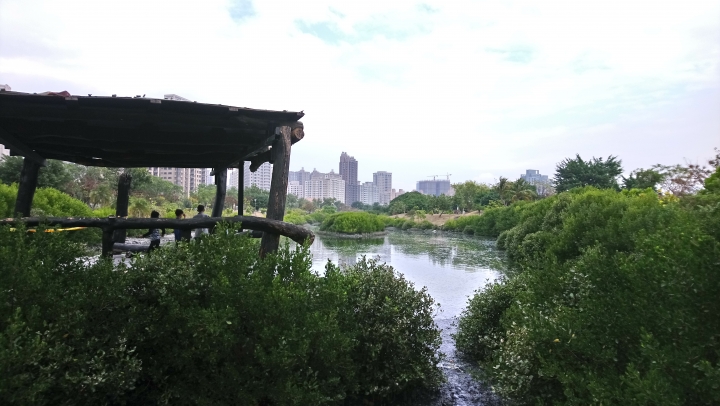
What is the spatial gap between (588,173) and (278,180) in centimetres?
4323

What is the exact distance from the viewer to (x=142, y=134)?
5527 mm

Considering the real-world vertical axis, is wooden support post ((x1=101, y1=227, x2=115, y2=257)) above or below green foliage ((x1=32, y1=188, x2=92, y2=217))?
below

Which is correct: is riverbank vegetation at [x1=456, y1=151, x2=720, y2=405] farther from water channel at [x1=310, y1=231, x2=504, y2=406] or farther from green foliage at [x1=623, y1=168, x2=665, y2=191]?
green foliage at [x1=623, y1=168, x2=665, y2=191]

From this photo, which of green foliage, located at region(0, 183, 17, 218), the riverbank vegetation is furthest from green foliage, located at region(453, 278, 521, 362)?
green foliage, located at region(0, 183, 17, 218)

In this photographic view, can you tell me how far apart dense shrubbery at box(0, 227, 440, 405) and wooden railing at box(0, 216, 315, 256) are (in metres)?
0.87

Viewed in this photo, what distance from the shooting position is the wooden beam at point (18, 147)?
5.17m

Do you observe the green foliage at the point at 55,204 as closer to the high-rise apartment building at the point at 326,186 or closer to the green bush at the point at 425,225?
the green bush at the point at 425,225

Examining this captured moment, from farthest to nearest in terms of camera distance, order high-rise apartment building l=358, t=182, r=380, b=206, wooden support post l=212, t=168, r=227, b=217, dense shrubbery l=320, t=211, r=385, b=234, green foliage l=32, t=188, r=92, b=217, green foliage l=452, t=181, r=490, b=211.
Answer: high-rise apartment building l=358, t=182, r=380, b=206 → green foliage l=452, t=181, r=490, b=211 → dense shrubbery l=320, t=211, r=385, b=234 → green foliage l=32, t=188, r=92, b=217 → wooden support post l=212, t=168, r=227, b=217

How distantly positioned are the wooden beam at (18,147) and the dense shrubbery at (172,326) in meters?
2.67

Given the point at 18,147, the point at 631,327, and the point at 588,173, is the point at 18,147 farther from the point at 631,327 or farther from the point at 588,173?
the point at 588,173

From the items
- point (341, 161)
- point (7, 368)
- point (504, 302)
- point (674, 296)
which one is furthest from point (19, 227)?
point (341, 161)

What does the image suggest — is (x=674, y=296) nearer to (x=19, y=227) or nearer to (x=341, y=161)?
(x=19, y=227)

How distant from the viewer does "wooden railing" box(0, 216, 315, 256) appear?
14.8 ft

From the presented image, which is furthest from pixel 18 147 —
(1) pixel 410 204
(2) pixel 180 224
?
(1) pixel 410 204
